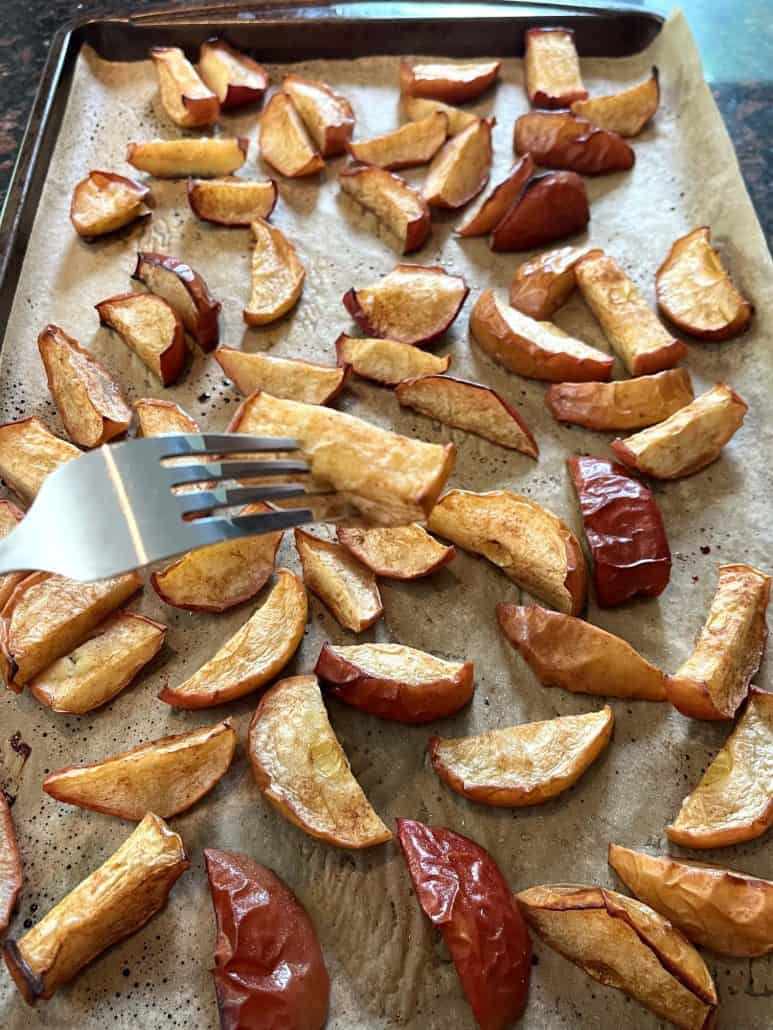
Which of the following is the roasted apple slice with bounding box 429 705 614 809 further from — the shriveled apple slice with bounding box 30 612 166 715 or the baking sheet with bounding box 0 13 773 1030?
the shriveled apple slice with bounding box 30 612 166 715

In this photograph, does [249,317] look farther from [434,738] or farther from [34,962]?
[34,962]

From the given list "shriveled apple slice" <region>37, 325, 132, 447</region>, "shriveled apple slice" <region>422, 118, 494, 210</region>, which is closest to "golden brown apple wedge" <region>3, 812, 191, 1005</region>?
"shriveled apple slice" <region>37, 325, 132, 447</region>

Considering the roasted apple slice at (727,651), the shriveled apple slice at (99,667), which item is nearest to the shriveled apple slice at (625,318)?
the roasted apple slice at (727,651)

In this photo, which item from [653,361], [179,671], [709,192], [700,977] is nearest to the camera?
[700,977]

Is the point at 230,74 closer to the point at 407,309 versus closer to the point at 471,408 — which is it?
the point at 407,309

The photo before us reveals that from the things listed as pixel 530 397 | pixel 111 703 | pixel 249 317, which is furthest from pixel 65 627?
pixel 530 397

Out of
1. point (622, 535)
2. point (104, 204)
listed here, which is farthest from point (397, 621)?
point (104, 204)
